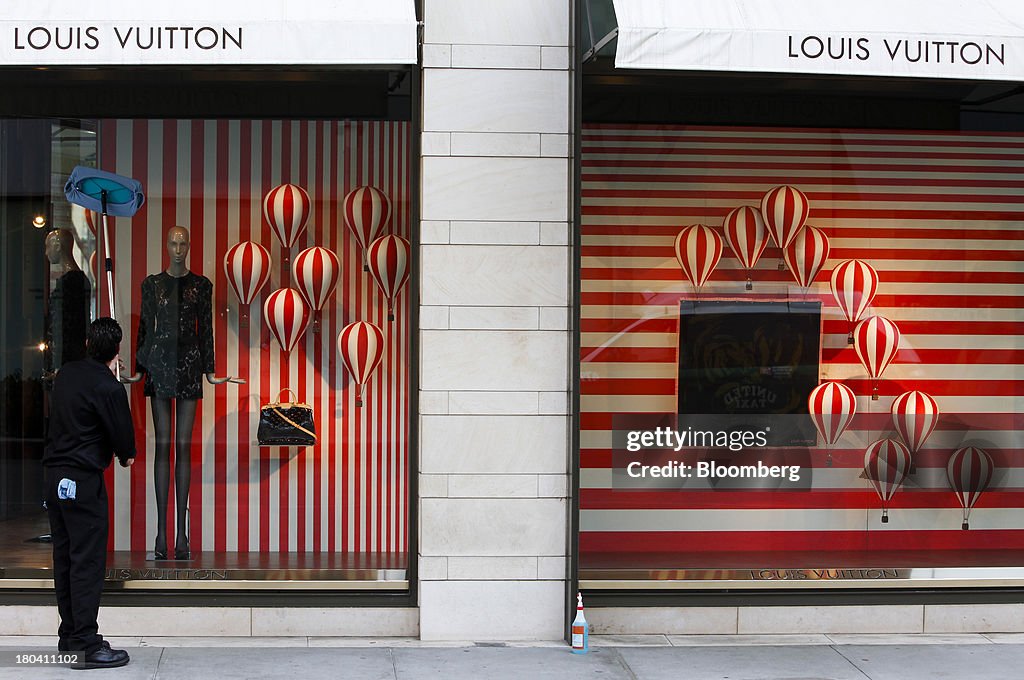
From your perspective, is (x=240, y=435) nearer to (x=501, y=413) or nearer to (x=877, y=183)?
(x=501, y=413)

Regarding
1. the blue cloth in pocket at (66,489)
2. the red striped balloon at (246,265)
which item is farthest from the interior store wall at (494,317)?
the blue cloth in pocket at (66,489)

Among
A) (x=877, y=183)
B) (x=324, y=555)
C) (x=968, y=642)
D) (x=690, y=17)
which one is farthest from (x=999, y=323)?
(x=324, y=555)

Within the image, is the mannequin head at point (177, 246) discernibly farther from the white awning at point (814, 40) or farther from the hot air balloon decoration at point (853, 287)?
the hot air balloon decoration at point (853, 287)

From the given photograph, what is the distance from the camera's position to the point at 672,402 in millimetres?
8211

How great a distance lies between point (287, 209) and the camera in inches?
313

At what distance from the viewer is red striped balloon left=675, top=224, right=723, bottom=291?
821cm

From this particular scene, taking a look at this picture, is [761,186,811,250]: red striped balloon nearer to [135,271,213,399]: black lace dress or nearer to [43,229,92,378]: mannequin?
[135,271,213,399]: black lace dress

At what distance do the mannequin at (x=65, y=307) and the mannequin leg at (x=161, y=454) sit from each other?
65 centimetres

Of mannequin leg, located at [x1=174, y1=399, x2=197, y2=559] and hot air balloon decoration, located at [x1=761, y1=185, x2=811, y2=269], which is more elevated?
hot air balloon decoration, located at [x1=761, y1=185, x2=811, y2=269]

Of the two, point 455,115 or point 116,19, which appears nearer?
point 116,19

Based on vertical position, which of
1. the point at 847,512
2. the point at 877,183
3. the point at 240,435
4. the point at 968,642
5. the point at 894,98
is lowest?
the point at 968,642

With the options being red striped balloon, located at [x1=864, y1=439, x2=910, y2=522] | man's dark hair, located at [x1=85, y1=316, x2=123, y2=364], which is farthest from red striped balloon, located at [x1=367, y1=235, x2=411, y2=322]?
red striped balloon, located at [x1=864, y1=439, x2=910, y2=522]

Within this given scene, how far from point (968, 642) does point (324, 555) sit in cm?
418
